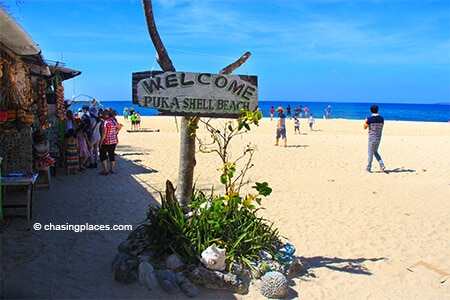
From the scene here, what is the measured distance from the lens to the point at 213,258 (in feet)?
13.7

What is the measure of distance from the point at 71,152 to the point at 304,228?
584 centimetres

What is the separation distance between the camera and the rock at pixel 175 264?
4.27 m

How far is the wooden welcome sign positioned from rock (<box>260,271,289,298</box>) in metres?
1.95

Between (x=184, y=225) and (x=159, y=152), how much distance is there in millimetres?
9599

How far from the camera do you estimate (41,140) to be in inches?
304

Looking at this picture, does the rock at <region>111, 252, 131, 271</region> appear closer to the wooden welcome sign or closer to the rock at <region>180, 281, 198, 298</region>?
the rock at <region>180, 281, 198, 298</region>

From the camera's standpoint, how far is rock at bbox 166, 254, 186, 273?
168 inches

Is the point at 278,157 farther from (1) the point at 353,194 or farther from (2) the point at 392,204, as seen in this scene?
(2) the point at 392,204

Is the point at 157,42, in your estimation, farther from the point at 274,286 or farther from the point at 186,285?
the point at 274,286

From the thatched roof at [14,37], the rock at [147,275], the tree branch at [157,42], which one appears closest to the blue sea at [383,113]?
the thatched roof at [14,37]

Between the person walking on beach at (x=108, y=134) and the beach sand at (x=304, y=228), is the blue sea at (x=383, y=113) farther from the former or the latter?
the beach sand at (x=304, y=228)

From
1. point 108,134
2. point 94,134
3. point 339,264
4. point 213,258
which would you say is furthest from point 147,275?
point 94,134

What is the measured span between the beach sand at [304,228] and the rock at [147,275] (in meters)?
0.07

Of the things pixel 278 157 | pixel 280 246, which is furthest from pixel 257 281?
pixel 278 157
